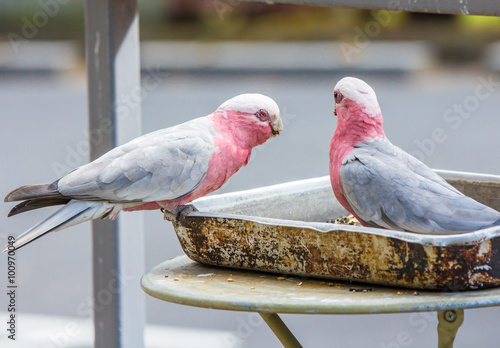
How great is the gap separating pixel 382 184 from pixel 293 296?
1.51ft

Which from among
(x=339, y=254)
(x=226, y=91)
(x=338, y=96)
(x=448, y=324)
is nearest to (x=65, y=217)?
(x=339, y=254)

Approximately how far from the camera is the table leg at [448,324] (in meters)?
1.53

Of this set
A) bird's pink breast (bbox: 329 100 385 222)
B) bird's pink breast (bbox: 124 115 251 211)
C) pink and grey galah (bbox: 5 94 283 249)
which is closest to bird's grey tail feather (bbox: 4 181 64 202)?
pink and grey galah (bbox: 5 94 283 249)

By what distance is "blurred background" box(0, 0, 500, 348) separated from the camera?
13.8 feet

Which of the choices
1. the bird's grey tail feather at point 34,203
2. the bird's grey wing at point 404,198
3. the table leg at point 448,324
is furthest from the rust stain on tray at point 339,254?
the bird's grey tail feather at point 34,203

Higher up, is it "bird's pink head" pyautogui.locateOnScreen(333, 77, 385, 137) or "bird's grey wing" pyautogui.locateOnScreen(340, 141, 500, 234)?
"bird's pink head" pyautogui.locateOnScreen(333, 77, 385, 137)

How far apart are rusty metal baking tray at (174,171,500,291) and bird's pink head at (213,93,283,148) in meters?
0.22

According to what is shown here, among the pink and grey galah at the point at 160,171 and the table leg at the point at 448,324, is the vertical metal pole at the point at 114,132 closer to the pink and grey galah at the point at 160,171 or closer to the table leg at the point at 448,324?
the pink and grey galah at the point at 160,171

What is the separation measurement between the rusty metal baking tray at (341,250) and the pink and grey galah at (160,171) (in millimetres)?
98

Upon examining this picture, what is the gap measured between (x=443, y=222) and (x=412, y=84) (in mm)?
9530

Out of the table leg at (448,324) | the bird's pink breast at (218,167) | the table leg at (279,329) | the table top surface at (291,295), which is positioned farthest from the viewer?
the bird's pink breast at (218,167)

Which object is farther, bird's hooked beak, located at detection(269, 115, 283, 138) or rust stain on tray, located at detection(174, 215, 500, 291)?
bird's hooked beak, located at detection(269, 115, 283, 138)

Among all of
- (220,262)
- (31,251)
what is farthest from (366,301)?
(31,251)

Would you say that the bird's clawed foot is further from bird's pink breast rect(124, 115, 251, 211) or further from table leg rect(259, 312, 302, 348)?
table leg rect(259, 312, 302, 348)
